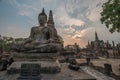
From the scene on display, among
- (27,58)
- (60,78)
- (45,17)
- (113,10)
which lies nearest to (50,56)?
(27,58)

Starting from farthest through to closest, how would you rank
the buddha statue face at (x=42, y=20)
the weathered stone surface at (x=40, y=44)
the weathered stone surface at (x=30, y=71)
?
the buddha statue face at (x=42, y=20) < the weathered stone surface at (x=40, y=44) < the weathered stone surface at (x=30, y=71)

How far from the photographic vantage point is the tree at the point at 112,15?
9.00m

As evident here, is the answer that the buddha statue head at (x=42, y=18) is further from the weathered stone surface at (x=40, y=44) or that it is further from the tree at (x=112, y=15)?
the tree at (x=112, y=15)

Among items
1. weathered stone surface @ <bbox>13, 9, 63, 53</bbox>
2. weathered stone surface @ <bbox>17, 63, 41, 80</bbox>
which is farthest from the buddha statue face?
weathered stone surface @ <bbox>17, 63, 41, 80</bbox>

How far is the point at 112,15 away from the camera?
9359 millimetres

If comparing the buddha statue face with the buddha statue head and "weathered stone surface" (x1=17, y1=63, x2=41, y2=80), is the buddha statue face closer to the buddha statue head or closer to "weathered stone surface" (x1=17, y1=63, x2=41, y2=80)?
the buddha statue head

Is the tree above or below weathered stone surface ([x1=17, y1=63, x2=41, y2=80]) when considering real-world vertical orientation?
above

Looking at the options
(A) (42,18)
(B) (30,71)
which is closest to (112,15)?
(A) (42,18)

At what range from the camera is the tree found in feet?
29.5

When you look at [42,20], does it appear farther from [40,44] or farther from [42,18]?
[40,44]

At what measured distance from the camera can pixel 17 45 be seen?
6160mm

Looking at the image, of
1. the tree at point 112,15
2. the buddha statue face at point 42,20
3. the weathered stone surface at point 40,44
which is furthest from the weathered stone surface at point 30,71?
the tree at point 112,15

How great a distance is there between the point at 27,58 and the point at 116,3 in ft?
21.8

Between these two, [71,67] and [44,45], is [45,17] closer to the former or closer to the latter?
[44,45]
